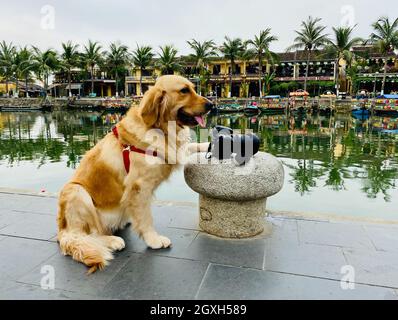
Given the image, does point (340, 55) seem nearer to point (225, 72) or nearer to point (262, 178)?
point (225, 72)

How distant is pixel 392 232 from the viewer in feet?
12.1

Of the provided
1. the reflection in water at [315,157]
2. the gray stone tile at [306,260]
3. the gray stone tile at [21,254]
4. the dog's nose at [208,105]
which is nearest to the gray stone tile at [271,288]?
the gray stone tile at [306,260]

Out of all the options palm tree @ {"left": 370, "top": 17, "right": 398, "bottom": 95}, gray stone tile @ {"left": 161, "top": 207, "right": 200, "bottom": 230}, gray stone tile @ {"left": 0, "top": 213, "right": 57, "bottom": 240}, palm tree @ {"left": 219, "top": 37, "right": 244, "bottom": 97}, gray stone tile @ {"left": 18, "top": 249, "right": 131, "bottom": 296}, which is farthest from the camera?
palm tree @ {"left": 219, "top": 37, "right": 244, "bottom": 97}

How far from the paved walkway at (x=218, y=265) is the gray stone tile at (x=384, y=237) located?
10mm

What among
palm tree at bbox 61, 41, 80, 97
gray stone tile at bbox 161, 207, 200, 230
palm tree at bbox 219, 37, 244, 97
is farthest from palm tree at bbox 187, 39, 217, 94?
gray stone tile at bbox 161, 207, 200, 230

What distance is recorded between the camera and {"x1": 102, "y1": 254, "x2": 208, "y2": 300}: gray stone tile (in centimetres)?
256

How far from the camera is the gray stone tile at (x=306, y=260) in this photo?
288 cm

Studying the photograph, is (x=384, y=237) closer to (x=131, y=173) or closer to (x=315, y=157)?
(x=131, y=173)

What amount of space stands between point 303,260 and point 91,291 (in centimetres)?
190

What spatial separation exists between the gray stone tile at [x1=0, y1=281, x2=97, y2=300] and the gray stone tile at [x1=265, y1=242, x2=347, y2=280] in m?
1.64

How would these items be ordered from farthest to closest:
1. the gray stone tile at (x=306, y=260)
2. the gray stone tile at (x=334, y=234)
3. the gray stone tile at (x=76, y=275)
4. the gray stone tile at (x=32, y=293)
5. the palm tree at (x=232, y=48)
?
the palm tree at (x=232, y=48), the gray stone tile at (x=334, y=234), the gray stone tile at (x=306, y=260), the gray stone tile at (x=76, y=275), the gray stone tile at (x=32, y=293)

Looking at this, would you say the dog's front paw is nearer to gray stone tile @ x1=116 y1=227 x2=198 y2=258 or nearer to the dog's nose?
gray stone tile @ x1=116 y1=227 x2=198 y2=258

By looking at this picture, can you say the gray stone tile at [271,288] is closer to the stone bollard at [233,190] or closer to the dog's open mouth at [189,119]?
the stone bollard at [233,190]
